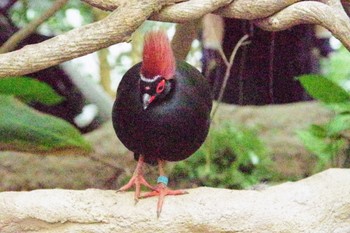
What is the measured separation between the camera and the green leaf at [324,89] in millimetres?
3070

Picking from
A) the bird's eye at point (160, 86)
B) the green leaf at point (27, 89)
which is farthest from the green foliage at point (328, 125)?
the green leaf at point (27, 89)

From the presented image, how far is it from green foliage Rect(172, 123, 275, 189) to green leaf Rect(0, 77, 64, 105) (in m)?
0.82

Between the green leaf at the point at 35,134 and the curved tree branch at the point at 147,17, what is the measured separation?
1336 millimetres

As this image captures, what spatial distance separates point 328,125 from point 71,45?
66.8 inches

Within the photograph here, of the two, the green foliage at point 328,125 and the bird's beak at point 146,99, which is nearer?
the bird's beak at point 146,99

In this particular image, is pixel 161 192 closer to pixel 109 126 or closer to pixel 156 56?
pixel 156 56

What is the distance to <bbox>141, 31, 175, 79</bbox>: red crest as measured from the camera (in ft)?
7.11

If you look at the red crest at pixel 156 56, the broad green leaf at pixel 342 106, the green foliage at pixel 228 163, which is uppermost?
the red crest at pixel 156 56

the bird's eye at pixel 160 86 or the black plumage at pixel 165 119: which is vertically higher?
the bird's eye at pixel 160 86

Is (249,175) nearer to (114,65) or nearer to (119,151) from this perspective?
(119,151)

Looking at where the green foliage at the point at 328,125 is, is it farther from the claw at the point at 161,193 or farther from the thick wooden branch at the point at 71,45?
the thick wooden branch at the point at 71,45

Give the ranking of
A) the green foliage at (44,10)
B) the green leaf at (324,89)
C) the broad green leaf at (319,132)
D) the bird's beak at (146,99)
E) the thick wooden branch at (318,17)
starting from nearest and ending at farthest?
the thick wooden branch at (318,17) < the bird's beak at (146,99) < the green leaf at (324,89) < the broad green leaf at (319,132) < the green foliage at (44,10)

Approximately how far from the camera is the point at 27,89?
3309 millimetres

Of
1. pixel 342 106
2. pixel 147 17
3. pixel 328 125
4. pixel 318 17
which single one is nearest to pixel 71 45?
pixel 147 17
